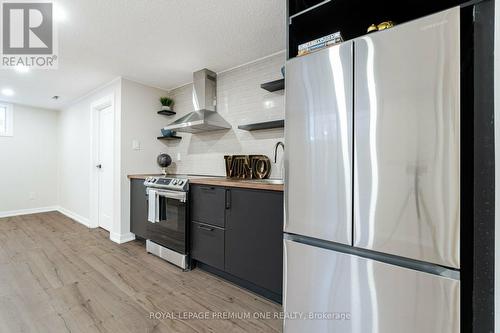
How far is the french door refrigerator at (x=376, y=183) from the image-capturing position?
0.88 meters

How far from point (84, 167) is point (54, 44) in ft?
7.87

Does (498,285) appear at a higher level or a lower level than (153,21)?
lower

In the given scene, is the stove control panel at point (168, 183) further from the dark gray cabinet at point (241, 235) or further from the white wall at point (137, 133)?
the white wall at point (137, 133)

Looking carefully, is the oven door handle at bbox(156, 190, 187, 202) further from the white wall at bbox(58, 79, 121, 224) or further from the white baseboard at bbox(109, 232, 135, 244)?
the white wall at bbox(58, 79, 121, 224)

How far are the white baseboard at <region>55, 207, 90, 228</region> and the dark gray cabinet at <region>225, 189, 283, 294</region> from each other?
328 cm

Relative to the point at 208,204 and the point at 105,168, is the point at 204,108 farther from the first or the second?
the point at 105,168

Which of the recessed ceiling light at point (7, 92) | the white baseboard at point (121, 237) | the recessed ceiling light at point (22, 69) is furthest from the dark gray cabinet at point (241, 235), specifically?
the recessed ceiling light at point (7, 92)

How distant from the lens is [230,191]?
1955 mm

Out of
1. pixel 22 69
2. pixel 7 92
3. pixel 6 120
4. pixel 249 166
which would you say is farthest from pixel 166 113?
pixel 6 120

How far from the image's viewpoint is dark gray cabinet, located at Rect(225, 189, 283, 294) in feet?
5.48

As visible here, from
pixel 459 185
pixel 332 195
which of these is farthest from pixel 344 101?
pixel 459 185

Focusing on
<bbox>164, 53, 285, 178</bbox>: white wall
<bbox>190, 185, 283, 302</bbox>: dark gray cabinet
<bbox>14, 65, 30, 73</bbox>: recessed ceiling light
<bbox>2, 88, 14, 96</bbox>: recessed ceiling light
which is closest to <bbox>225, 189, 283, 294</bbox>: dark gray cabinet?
<bbox>190, 185, 283, 302</bbox>: dark gray cabinet

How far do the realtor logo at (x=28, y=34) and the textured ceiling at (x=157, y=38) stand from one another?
10 centimetres

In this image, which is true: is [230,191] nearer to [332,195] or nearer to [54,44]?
[332,195]
